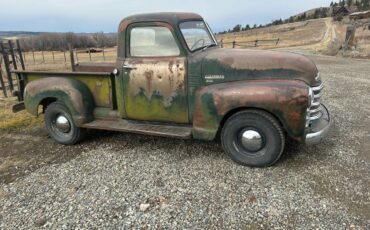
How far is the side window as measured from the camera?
462 cm

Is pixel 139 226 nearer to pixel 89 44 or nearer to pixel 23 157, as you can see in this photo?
pixel 23 157

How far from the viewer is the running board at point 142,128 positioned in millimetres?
4594

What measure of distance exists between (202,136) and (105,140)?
80.2 inches

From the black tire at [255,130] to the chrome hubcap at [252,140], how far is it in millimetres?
28

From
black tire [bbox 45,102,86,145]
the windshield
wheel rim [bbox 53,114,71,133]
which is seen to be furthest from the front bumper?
wheel rim [bbox 53,114,71,133]

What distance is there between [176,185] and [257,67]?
6.10 feet

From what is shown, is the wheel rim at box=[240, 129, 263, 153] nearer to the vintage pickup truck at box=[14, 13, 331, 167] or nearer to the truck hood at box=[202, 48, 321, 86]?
the vintage pickup truck at box=[14, 13, 331, 167]

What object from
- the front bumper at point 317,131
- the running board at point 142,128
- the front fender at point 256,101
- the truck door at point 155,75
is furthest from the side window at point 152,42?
the front bumper at point 317,131

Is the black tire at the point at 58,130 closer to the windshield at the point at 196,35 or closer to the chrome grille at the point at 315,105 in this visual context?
the windshield at the point at 196,35

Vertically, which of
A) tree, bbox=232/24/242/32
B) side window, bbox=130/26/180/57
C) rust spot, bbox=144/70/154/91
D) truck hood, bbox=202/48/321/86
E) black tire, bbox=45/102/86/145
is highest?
side window, bbox=130/26/180/57

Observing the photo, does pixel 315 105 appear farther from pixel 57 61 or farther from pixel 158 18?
pixel 57 61

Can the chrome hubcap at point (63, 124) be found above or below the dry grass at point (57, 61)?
above

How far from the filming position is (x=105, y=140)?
566cm

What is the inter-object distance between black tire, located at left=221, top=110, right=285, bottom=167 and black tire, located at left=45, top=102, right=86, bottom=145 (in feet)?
8.34
